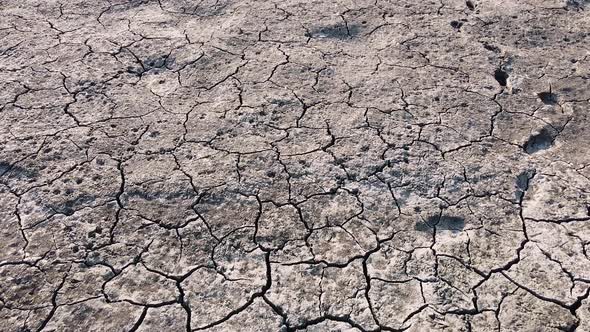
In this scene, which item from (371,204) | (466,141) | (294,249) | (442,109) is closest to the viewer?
(294,249)

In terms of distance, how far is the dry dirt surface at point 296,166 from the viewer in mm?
2719

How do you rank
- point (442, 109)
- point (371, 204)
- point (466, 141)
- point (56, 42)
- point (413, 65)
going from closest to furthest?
point (371, 204)
point (466, 141)
point (442, 109)
point (413, 65)
point (56, 42)

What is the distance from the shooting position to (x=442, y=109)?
3.85 meters

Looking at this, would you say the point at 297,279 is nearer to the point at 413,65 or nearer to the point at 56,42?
the point at 413,65

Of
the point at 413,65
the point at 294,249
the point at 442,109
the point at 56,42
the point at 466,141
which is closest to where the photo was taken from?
the point at 294,249

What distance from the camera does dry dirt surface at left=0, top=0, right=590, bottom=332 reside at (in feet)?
8.92

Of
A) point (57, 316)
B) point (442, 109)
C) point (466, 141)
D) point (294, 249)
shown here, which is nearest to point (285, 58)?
point (442, 109)

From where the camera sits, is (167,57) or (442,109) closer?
(442,109)

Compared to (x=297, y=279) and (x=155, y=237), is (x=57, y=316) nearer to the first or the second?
(x=155, y=237)

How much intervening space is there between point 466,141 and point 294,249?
1.43 metres

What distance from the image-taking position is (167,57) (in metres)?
4.39

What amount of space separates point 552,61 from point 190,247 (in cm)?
315

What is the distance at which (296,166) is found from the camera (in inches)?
135

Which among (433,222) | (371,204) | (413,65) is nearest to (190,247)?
(371,204)
